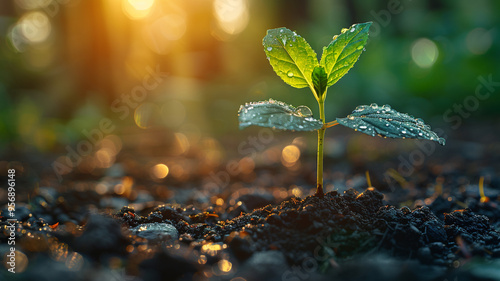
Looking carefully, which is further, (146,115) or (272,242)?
(146,115)

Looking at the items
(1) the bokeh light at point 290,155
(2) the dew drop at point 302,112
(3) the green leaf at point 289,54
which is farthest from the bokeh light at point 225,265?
(1) the bokeh light at point 290,155

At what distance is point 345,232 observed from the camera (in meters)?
1.27

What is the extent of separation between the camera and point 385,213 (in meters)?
1.39

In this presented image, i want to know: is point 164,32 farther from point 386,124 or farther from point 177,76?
point 386,124

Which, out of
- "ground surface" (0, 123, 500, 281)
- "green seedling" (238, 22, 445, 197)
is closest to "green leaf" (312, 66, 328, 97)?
"green seedling" (238, 22, 445, 197)

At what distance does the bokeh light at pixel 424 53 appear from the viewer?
631 cm

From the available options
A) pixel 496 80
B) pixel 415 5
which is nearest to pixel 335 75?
pixel 496 80

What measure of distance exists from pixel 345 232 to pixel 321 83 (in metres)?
0.56

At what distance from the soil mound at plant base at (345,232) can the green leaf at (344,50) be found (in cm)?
50

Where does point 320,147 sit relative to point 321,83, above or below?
below

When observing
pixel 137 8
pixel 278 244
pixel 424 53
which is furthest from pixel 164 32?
pixel 278 244

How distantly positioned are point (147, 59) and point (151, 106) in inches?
55.0

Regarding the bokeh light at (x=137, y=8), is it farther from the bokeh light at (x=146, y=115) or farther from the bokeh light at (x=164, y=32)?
the bokeh light at (x=146, y=115)

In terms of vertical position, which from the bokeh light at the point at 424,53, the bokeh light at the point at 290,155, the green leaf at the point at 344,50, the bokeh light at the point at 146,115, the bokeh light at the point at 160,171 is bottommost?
the green leaf at the point at 344,50
